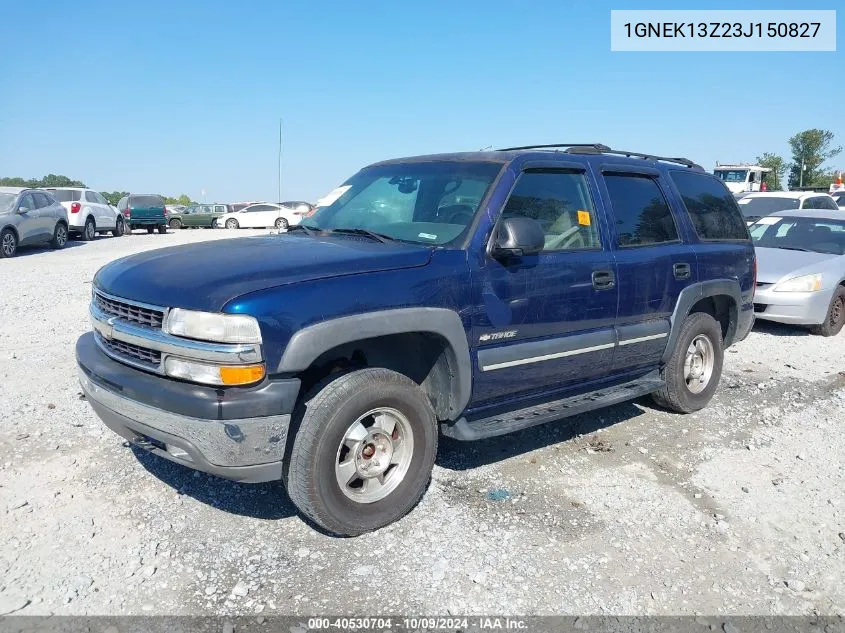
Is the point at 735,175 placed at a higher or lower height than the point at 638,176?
higher

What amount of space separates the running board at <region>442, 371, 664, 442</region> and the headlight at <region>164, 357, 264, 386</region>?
4.06 ft

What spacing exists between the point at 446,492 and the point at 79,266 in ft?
38.0

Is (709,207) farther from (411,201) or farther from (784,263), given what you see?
(784,263)

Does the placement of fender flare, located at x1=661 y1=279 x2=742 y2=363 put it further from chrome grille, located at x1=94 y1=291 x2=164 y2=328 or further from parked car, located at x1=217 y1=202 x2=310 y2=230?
parked car, located at x1=217 y1=202 x2=310 y2=230

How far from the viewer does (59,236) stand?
55.9ft

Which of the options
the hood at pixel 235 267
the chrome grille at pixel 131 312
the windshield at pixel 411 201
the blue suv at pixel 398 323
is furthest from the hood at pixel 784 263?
the chrome grille at pixel 131 312

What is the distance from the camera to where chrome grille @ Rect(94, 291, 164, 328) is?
3.12m

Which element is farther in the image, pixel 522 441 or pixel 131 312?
pixel 522 441

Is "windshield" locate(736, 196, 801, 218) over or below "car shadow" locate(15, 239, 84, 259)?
over

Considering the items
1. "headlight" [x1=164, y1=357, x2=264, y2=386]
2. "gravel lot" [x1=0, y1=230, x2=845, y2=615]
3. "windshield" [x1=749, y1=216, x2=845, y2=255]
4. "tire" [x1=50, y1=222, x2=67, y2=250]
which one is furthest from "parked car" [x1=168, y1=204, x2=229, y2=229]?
"headlight" [x1=164, y1=357, x2=264, y2=386]

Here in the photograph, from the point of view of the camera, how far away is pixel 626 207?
4641mm

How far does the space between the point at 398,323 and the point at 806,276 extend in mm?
6985

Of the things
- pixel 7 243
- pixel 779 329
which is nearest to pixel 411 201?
pixel 779 329

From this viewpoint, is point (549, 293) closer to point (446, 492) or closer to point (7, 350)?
point (446, 492)
